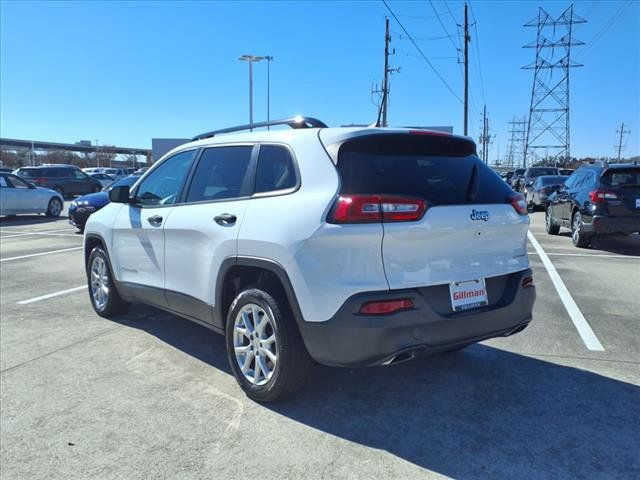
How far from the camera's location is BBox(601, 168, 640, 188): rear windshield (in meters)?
10.0

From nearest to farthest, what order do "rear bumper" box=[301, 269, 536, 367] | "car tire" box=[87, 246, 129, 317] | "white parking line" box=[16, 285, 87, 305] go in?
"rear bumper" box=[301, 269, 536, 367], "car tire" box=[87, 246, 129, 317], "white parking line" box=[16, 285, 87, 305]

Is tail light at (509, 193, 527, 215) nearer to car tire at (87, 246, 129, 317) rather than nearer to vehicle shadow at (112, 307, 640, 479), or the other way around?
vehicle shadow at (112, 307, 640, 479)

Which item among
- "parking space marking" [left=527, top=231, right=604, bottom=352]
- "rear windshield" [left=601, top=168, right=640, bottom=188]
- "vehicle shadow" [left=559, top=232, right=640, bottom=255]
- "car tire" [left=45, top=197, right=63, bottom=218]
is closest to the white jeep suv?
"parking space marking" [left=527, top=231, right=604, bottom=352]

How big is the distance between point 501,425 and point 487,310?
707mm

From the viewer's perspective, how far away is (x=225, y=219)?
12.5 feet

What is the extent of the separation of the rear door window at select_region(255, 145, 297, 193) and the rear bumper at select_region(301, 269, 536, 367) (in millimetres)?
947

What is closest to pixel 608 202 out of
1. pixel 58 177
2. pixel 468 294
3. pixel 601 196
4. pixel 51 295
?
pixel 601 196

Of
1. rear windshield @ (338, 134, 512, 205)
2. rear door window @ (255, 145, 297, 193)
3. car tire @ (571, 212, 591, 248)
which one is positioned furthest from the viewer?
car tire @ (571, 212, 591, 248)

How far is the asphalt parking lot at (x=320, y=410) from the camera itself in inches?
115

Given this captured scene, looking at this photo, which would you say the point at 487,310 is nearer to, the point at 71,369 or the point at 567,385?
the point at 567,385

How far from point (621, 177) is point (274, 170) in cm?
888

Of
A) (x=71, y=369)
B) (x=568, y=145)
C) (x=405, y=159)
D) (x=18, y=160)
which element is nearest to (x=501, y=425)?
(x=405, y=159)

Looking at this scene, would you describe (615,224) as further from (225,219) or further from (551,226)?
(225,219)

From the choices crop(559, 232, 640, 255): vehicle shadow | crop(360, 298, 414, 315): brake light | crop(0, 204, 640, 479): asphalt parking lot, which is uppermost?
crop(360, 298, 414, 315): brake light
